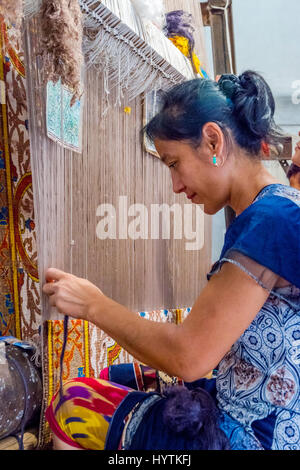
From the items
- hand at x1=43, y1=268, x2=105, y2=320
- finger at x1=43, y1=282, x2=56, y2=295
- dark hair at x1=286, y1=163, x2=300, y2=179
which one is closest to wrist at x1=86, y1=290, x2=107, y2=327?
hand at x1=43, y1=268, x2=105, y2=320

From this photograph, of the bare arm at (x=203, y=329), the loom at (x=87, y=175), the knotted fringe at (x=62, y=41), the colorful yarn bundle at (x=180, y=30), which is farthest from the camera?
the colorful yarn bundle at (x=180, y=30)

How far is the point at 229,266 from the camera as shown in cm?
85

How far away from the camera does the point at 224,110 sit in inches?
40.1

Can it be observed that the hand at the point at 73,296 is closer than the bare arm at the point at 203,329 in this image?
No

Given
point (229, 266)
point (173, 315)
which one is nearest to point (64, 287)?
point (229, 266)

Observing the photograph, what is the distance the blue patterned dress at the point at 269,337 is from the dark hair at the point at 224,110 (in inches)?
6.4

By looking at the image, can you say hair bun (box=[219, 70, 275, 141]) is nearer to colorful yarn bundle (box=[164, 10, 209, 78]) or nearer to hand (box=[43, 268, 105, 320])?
hand (box=[43, 268, 105, 320])

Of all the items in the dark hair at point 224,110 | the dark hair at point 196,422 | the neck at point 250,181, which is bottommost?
the dark hair at point 196,422

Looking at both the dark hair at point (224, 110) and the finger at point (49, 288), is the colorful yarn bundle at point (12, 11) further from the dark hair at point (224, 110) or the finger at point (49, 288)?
the finger at point (49, 288)

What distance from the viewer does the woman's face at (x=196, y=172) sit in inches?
40.5

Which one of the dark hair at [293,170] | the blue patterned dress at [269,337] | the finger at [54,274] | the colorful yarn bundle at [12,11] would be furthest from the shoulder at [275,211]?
the dark hair at [293,170]

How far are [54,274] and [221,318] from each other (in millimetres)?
505

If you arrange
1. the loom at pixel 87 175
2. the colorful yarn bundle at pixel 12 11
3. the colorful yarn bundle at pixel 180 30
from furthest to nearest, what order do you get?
the colorful yarn bundle at pixel 180 30, the loom at pixel 87 175, the colorful yarn bundle at pixel 12 11

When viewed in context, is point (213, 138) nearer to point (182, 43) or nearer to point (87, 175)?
point (87, 175)
